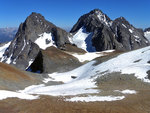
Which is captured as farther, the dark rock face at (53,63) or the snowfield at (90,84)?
the dark rock face at (53,63)

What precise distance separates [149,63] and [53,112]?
27845 millimetres

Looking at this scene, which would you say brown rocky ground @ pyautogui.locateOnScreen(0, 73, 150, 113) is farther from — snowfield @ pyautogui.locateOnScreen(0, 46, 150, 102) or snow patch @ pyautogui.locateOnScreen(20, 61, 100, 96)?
snow patch @ pyautogui.locateOnScreen(20, 61, 100, 96)

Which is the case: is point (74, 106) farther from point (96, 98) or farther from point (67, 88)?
point (67, 88)

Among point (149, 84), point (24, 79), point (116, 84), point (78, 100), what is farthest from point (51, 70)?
point (78, 100)

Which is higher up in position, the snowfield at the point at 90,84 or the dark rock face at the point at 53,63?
the dark rock face at the point at 53,63

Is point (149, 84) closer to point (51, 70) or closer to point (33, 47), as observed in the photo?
point (51, 70)

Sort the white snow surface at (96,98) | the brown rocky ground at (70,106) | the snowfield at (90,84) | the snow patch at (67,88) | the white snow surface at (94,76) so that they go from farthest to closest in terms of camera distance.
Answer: the white snow surface at (94,76) < the snow patch at (67,88) < the snowfield at (90,84) < the white snow surface at (96,98) < the brown rocky ground at (70,106)

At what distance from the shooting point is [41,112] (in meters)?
14.0

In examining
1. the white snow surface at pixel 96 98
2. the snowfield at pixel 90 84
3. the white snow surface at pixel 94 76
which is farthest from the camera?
the white snow surface at pixel 94 76

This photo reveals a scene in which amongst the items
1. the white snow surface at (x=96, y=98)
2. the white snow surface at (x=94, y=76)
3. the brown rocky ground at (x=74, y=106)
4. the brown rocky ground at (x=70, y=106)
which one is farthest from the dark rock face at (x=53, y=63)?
the brown rocky ground at (x=70, y=106)

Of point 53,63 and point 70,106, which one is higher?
point 53,63

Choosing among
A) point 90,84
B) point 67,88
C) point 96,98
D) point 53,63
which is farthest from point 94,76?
point 53,63

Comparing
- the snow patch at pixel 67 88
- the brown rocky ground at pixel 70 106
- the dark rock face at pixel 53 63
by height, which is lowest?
the brown rocky ground at pixel 70 106

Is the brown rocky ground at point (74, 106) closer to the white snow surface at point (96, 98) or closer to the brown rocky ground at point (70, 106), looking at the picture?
the brown rocky ground at point (70, 106)
